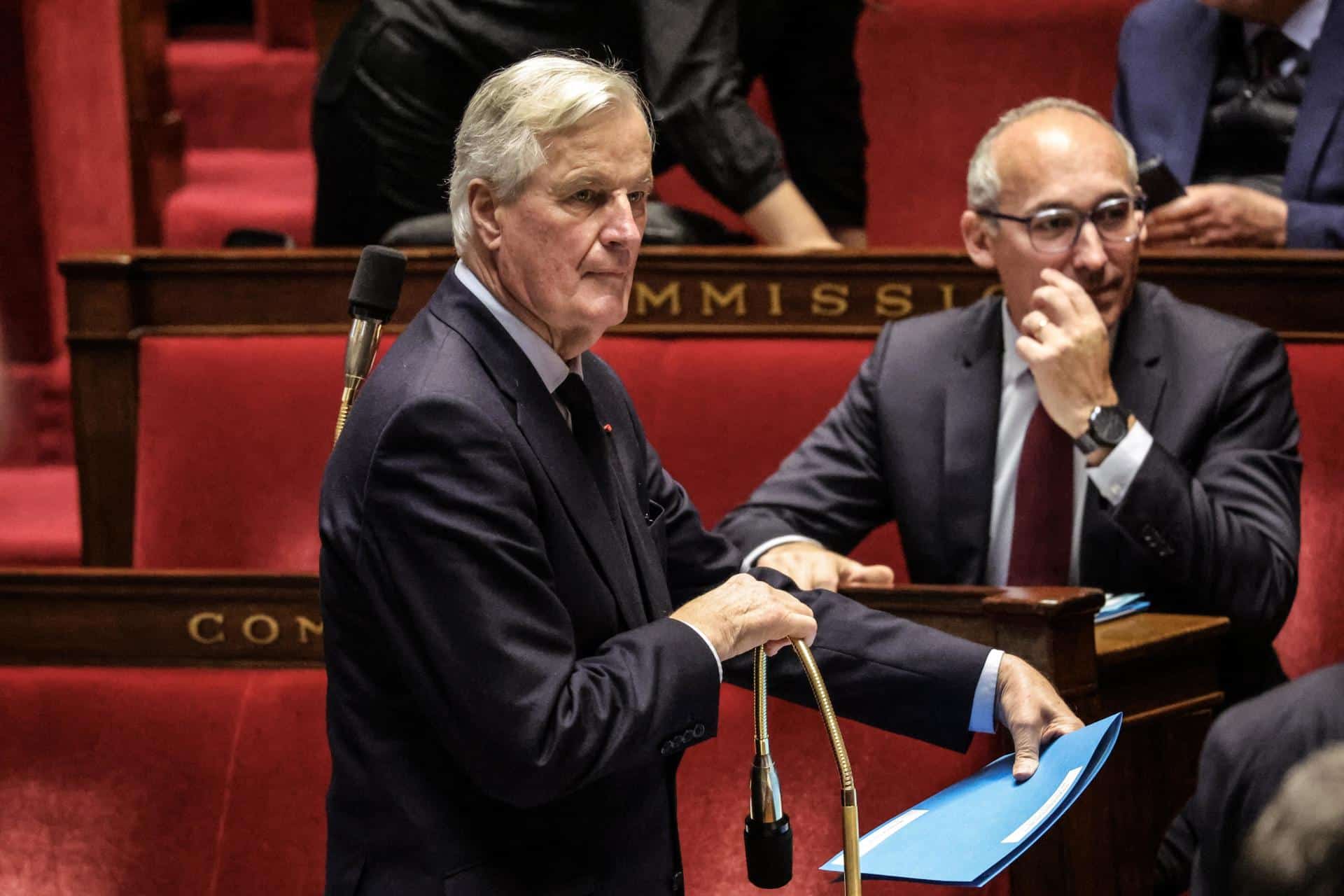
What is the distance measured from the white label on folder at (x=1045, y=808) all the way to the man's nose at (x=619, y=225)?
0.32m

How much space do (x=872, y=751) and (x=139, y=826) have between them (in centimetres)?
45

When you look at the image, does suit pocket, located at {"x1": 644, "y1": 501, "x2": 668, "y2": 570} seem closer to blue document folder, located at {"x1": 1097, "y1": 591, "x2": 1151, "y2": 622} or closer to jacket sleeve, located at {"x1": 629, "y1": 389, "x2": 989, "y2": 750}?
jacket sleeve, located at {"x1": 629, "y1": 389, "x2": 989, "y2": 750}

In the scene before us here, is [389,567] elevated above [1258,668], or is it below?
above

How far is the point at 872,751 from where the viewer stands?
1074 mm

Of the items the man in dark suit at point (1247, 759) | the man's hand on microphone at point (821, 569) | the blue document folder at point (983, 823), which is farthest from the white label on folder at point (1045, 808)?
the man's hand on microphone at point (821, 569)

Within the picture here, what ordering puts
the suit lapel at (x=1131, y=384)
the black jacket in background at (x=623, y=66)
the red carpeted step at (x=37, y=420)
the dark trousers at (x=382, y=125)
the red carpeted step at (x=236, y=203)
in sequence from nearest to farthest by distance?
the suit lapel at (x=1131, y=384) < the black jacket in background at (x=623, y=66) < the dark trousers at (x=382, y=125) < the red carpeted step at (x=37, y=420) < the red carpeted step at (x=236, y=203)

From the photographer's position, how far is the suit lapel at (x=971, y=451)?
1.40 m

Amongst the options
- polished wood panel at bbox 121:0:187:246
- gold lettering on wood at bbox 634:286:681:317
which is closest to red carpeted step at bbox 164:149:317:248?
polished wood panel at bbox 121:0:187:246

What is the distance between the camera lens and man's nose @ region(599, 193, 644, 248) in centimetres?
86

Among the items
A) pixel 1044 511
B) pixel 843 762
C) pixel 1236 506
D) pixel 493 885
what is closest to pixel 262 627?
pixel 493 885

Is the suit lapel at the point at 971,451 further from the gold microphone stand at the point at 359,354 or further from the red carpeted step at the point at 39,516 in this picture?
the red carpeted step at the point at 39,516

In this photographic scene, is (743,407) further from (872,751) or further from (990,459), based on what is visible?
(872,751)

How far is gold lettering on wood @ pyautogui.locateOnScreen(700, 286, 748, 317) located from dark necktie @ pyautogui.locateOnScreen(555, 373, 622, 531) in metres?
0.81

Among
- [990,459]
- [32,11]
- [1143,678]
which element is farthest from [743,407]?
[32,11]
